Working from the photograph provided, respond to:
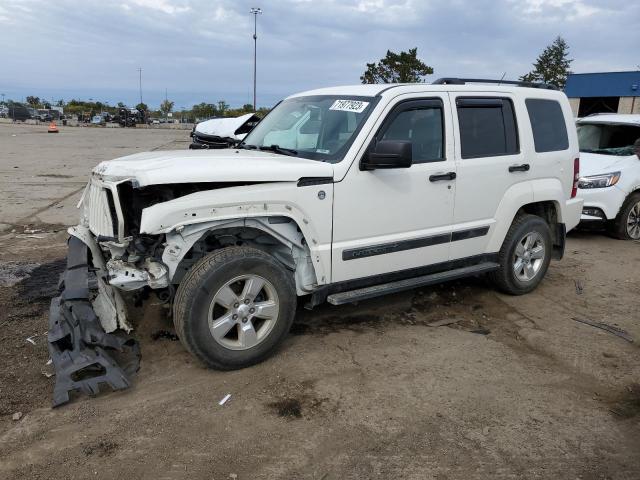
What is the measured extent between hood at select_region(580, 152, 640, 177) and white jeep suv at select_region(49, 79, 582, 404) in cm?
338

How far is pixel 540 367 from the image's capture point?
4121 mm

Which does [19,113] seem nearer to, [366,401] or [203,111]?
[203,111]

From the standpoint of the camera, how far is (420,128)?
4.50 m

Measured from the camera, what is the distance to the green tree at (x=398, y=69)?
2876 centimetres

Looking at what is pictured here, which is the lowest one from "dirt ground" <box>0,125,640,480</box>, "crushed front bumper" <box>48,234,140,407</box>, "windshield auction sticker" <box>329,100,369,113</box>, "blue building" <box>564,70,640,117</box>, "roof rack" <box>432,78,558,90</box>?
"dirt ground" <box>0,125,640,480</box>

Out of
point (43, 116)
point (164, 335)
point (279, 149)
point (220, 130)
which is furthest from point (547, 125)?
point (43, 116)

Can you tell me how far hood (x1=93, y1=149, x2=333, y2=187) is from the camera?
349 centimetres

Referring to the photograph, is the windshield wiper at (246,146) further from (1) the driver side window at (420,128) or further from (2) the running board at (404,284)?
(2) the running board at (404,284)

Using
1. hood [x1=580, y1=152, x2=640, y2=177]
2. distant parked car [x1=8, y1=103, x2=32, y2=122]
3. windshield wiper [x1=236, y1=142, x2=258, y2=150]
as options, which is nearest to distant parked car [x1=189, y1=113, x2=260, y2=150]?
windshield wiper [x1=236, y1=142, x2=258, y2=150]

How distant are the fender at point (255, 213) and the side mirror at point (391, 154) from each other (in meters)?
0.38

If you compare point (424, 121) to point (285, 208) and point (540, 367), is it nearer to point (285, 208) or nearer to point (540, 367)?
point (285, 208)

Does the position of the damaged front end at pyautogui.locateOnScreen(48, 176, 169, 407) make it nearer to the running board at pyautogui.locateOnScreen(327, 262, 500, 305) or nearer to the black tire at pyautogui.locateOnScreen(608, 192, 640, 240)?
the running board at pyautogui.locateOnScreen(327, 262, 500, 305)

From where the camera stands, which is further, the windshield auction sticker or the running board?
the windshield auction sticker

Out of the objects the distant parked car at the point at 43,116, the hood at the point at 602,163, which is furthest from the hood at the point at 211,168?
the distant parked car at the point at 43,116
